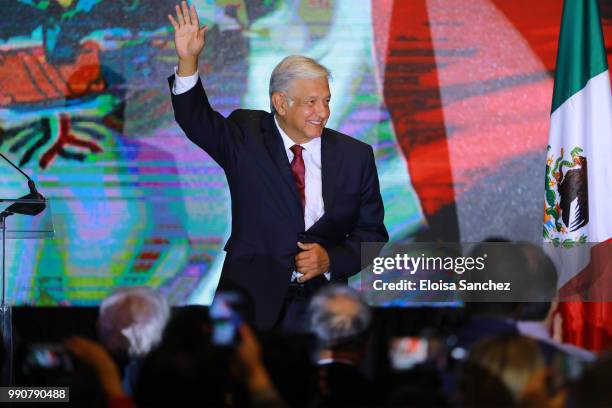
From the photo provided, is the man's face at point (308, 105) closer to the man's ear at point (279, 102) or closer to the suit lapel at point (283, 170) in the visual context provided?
the man's ear at point (279, 102)

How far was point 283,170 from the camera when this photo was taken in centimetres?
456

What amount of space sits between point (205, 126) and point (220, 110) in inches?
60.8

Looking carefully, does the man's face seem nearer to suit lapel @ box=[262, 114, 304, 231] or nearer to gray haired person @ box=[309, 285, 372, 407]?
suit lapel @ box=[262, 114, 304, 231]

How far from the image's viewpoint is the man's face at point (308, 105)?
4.55m

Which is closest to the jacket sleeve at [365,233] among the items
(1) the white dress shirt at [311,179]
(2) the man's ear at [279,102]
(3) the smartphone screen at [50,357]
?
(1) the white dress shirt at [311,179]

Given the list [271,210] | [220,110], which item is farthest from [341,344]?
[220,110]

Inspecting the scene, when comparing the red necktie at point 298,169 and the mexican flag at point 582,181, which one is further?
the mexican flag at point 582,181

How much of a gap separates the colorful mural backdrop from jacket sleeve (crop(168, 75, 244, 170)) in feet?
4.56

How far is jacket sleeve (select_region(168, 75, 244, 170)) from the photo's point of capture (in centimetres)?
434

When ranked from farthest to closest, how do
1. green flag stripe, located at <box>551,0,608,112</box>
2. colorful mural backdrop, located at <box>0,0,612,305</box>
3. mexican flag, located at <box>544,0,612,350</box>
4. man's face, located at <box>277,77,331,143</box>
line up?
colorful mural backdrop, located at <box>0,0,612,305</box>, green flag stripe, located at <box>551,0,608,112</box>, mexican flag, located at <box>544,0,612,350</box>, man's face, located at <box>277,77,331,143</box>

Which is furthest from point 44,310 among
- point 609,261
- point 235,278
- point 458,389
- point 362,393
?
point 458,389

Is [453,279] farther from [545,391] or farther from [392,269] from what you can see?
[545,391]

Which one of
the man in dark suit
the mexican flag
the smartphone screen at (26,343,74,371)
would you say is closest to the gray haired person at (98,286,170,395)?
the smartphone screen at (26,343,74,371)

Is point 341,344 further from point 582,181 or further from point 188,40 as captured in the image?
point 582,181
